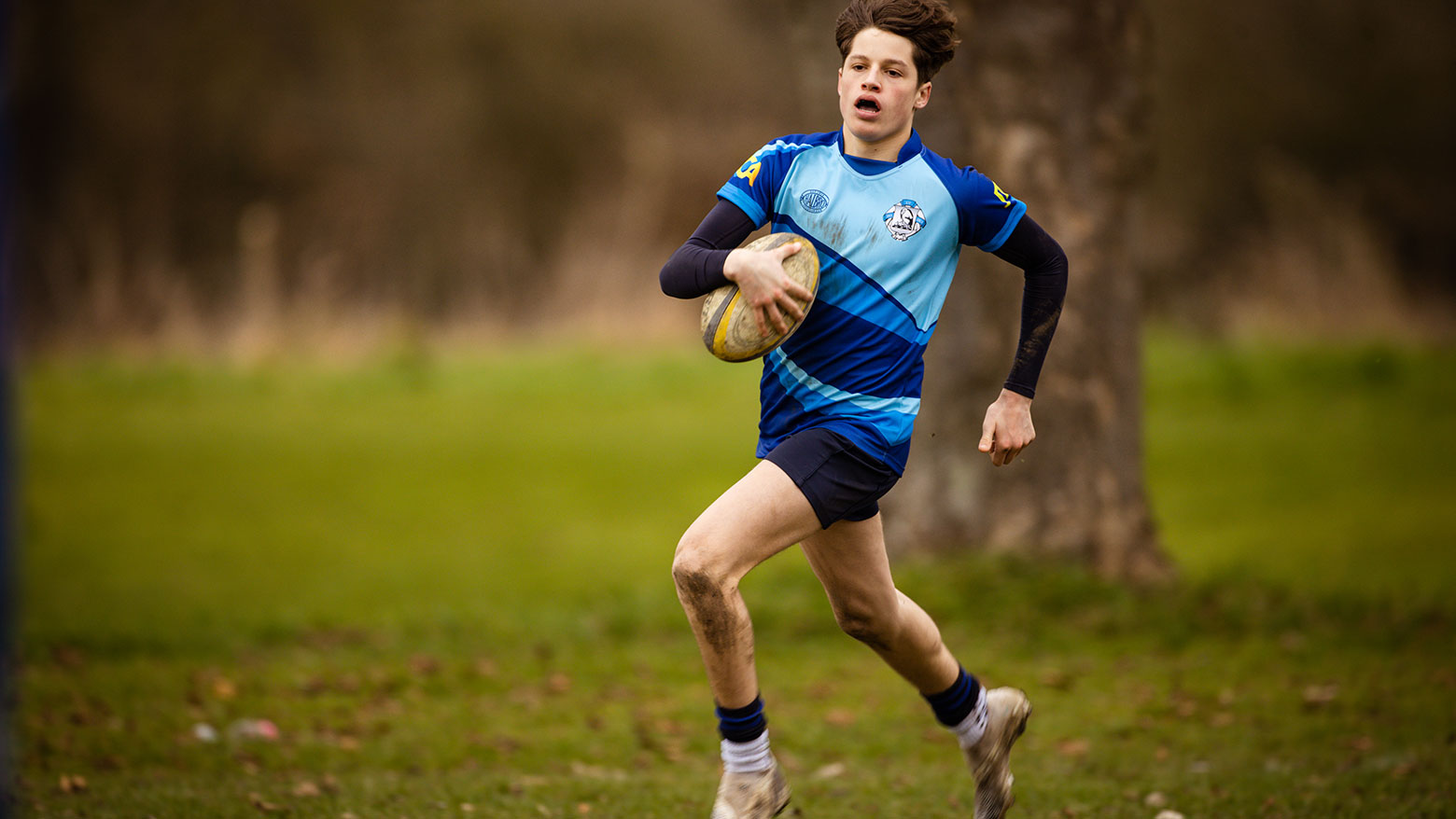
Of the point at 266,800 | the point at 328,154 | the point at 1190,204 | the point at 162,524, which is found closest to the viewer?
the point at 266,800

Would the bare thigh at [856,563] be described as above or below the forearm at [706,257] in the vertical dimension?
below

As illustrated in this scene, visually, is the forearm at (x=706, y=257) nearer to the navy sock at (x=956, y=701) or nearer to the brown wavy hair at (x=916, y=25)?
the brown wavy hair at (x=916, y=25)

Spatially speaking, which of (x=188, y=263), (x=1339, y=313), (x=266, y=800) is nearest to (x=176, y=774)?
(x=266, y=800)

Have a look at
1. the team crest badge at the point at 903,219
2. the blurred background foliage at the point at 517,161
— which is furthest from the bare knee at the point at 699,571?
the blurred background foliage at the point at 517,161

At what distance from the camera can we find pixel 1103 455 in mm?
8547

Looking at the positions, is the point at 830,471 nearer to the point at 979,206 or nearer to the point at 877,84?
the point at 979,206

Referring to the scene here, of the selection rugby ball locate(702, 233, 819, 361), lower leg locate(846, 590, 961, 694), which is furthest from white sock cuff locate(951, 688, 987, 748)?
rugby ball locate(702, 233, 819, 361)

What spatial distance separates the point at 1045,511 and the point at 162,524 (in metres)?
6.74

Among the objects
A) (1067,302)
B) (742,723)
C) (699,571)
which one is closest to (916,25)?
(699,571)

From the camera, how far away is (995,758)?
469cm

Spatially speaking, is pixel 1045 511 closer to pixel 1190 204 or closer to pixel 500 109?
pixel 1190 204

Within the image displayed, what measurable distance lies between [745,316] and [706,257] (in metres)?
0.19

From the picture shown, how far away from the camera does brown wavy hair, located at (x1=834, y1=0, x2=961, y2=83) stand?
4160mm

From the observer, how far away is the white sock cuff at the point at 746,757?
4.21 m
